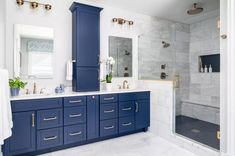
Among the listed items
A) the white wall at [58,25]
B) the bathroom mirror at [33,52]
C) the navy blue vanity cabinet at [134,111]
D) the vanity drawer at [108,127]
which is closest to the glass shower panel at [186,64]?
the navy blue vanity cabinet at [134,111]

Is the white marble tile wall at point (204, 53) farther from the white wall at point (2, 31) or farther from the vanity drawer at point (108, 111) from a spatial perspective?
the white wall at point (2, 31)

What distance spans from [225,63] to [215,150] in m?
1.20

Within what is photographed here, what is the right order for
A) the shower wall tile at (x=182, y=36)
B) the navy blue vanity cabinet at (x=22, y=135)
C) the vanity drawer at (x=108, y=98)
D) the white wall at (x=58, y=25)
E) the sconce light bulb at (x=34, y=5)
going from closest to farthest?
1. the navy blue vanity cabinet at (x=22, y=135)
2. the white wall at (x=58, y=25)
3. the sconce light bulb at (x=34, y=5)
4. the vanity drawer at (x=108, y=98)
5. the shower wall tile at (x=182, y=36)

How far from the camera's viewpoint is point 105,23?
11.1ft

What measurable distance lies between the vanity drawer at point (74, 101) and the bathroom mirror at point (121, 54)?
108cm

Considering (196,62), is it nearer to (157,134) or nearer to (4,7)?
(157,134)

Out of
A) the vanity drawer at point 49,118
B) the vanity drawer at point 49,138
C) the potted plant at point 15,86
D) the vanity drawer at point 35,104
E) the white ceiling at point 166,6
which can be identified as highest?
the white ceiling at point 166,6

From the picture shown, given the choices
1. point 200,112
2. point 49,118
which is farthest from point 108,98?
point 200,112

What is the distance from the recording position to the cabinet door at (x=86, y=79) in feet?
9.35

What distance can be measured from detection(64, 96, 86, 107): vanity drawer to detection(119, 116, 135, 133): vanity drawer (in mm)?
823

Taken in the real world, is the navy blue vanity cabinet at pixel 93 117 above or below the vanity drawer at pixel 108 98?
below

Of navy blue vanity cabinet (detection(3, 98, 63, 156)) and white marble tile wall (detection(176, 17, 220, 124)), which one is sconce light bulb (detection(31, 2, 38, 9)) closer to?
navy blue vanity cabinet (detection(3, 98, 63, 156))

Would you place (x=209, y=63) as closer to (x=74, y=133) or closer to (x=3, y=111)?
(x=74, y=133)

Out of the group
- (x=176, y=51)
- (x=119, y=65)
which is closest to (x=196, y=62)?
(x=176, y=51)
